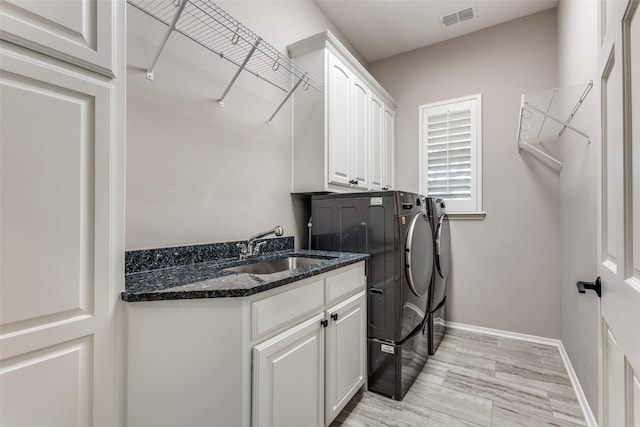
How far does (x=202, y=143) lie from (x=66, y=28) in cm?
79

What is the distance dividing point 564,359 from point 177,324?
2896 millimetres

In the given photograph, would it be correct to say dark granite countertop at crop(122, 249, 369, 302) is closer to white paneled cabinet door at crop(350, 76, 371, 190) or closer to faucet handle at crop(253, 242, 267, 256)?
faucet handle at crop(253, 242, 267, 256)

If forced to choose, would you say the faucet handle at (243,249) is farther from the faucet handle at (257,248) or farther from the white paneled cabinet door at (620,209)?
the white paneled cabinet door at (620,209)

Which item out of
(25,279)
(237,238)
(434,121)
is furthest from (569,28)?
(25,279)

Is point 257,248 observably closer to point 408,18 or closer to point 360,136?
point 360,136

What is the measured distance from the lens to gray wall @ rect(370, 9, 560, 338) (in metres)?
2.70

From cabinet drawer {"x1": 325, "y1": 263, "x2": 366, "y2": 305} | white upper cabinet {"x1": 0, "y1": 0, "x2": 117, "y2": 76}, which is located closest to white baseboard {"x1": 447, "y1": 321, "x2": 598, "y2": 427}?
cabinet drawer {"x1": 325, "y1": 263, "x2": 366, "y2": 305}

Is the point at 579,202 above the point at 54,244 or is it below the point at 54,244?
above

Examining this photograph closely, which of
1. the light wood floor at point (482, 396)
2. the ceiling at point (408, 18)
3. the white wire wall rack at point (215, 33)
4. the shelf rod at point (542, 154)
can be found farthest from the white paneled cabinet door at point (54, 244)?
the shelf rod at point (542, 154)

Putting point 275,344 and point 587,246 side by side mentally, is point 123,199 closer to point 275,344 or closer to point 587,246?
point 275,344

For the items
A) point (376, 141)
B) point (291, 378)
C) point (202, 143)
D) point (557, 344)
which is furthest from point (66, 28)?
point (557, 344)

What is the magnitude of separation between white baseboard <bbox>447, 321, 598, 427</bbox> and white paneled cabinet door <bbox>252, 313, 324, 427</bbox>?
5.05ft

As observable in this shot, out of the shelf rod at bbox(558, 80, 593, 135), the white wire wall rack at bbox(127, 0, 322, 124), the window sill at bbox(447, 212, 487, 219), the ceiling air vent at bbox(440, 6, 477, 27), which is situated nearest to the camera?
the white wire wall rack at bbox(127, 0, 322, 124)

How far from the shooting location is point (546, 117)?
2375 millimetres
